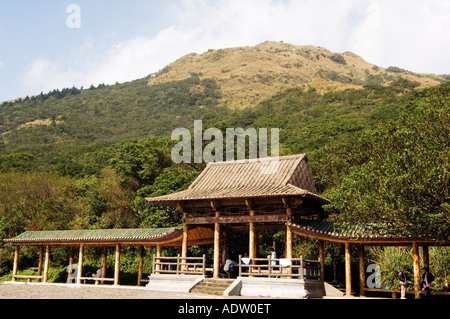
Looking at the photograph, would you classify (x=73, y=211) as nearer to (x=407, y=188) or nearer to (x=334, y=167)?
(x=334, y=167)

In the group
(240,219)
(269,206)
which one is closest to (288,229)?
(269,206)

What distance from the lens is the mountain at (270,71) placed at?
399 feet

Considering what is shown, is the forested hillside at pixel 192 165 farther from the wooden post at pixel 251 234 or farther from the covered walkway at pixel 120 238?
the covered walkway at pixel 120 238

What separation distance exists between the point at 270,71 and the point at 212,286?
12323 cm

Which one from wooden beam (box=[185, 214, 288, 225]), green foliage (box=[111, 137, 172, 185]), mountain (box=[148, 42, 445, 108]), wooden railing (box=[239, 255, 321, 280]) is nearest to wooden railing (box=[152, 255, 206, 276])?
wooden beam (box=[185, 214, 288, 225])

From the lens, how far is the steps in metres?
17.6

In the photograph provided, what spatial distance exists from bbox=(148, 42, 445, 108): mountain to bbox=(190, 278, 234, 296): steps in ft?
296

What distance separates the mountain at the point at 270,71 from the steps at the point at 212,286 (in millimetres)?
90172

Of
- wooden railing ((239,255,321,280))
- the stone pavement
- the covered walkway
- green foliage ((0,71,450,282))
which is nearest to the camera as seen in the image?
green foliage ((0,71,450,282))

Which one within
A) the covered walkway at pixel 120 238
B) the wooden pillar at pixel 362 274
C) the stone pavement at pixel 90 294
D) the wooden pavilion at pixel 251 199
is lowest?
the stone pavement at pixel 90 294

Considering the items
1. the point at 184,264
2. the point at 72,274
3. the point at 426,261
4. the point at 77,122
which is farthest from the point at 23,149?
the point at 426,261

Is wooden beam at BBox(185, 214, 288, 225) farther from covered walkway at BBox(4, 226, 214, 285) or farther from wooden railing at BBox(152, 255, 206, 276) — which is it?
wooden railing at BBox(152, 255, 206, 276)

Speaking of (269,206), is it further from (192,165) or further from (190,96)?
(190,96)

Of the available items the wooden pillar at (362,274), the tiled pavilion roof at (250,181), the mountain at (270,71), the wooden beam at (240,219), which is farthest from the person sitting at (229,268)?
the mountain at (270,71)
